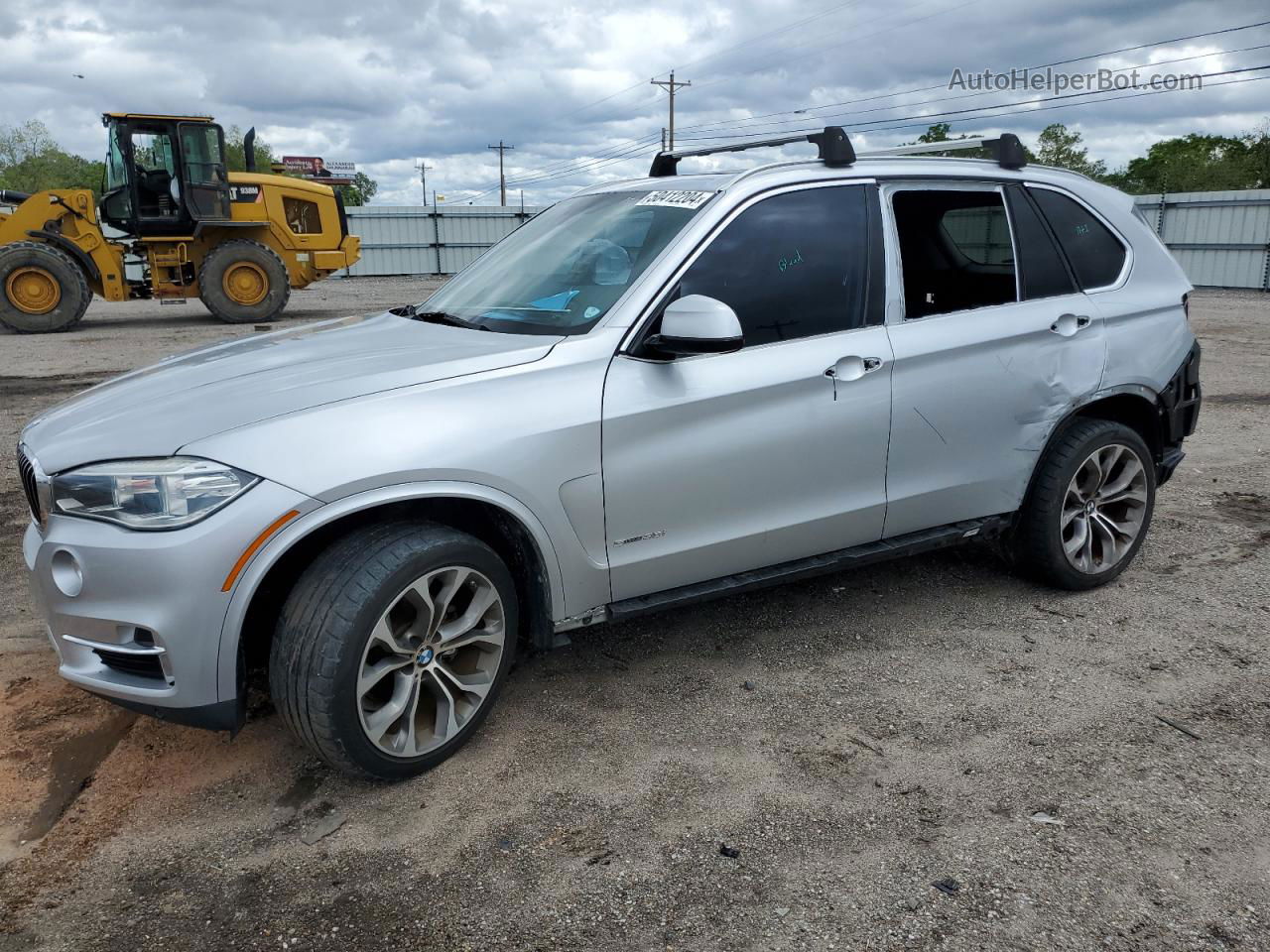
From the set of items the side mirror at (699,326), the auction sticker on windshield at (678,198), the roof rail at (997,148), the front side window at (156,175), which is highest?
the front side window at (156,175)

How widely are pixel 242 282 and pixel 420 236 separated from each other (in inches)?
612

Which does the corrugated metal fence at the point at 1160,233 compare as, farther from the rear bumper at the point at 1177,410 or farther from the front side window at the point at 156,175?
the rear bumper at the point at 1177,410

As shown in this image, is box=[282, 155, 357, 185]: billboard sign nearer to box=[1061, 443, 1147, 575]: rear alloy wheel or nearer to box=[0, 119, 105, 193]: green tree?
box=[0, 119, 105, 193]: green tree

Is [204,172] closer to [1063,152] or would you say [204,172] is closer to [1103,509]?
[1103,509]

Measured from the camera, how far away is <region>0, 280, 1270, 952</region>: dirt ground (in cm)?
241

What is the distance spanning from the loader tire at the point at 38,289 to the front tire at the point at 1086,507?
14.9 metres

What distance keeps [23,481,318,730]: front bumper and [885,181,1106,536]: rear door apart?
2.24 metres

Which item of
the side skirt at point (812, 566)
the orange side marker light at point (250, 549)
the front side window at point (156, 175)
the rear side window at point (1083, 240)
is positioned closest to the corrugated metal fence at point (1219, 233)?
the front side window at point (156, 175)

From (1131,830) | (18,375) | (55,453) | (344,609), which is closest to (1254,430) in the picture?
(1131,830)

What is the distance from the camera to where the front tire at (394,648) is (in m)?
2.70

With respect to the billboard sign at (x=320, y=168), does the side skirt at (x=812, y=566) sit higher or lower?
lower

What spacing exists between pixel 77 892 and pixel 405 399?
152 cm

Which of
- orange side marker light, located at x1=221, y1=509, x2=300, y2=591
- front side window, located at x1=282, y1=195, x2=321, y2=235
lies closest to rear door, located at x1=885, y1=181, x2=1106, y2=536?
orange side marker light, located at x1=221, y1=509, x2=300, y2=591

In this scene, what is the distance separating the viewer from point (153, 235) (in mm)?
15039
